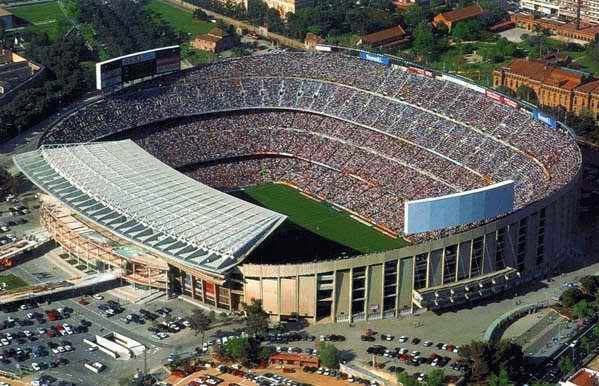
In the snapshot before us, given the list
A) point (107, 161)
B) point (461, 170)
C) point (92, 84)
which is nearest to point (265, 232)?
point (107, 161)

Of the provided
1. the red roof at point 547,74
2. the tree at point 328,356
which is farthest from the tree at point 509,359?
the red roof at point 547,74

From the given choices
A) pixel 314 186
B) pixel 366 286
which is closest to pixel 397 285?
pixel 366 286

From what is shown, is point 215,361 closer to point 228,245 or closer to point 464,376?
point 228,245

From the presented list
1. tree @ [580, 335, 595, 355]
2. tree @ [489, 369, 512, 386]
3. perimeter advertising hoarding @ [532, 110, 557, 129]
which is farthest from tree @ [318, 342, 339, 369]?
perimeter advertising hoarding @ [532, 110, 557, 129]

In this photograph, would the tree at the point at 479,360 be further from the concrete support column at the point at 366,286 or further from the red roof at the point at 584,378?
the concrete support column at the point at 366,286

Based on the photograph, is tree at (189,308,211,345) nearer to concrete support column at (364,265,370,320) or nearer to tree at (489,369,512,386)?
concrete support column at (364,265,370,320)
